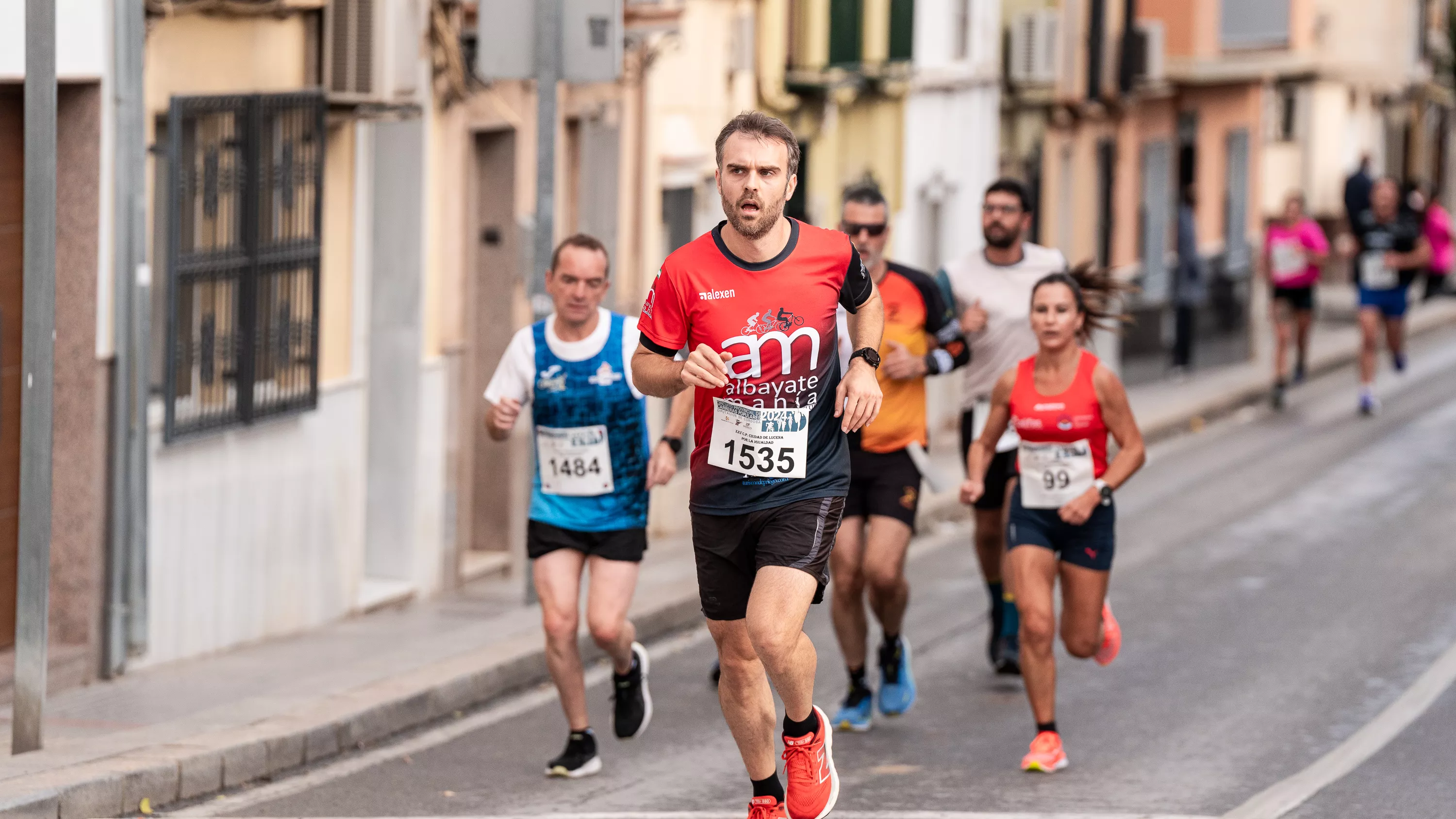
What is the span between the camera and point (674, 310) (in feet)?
23.2

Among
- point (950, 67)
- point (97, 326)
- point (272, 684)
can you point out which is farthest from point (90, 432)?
point (950, 67)

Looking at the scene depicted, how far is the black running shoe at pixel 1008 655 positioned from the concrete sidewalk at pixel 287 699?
33.5 inches

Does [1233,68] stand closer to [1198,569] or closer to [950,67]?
[950,67]

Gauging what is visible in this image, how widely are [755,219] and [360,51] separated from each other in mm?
5601

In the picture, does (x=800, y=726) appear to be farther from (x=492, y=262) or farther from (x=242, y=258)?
(x=492, y=262)

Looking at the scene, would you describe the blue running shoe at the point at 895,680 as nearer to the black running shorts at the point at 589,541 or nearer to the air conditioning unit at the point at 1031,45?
the black running shorts at the point at 589,541

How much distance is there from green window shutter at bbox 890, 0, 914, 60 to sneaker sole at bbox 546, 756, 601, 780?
549 inches

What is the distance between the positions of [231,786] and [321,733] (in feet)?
1.98

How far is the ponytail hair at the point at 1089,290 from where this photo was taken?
923 centimetres

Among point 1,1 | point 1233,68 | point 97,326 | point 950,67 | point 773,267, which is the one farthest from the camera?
point 1233,68

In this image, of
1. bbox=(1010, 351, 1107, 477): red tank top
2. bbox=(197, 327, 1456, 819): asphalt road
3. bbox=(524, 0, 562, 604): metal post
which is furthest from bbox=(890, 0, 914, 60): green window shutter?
bbox=(1010, 351, 1107, 477): red tank top

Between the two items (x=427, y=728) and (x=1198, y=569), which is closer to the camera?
(x=427, y=728)

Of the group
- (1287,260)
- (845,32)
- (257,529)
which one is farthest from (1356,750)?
(1287,260)

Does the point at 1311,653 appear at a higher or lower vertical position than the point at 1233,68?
lower
